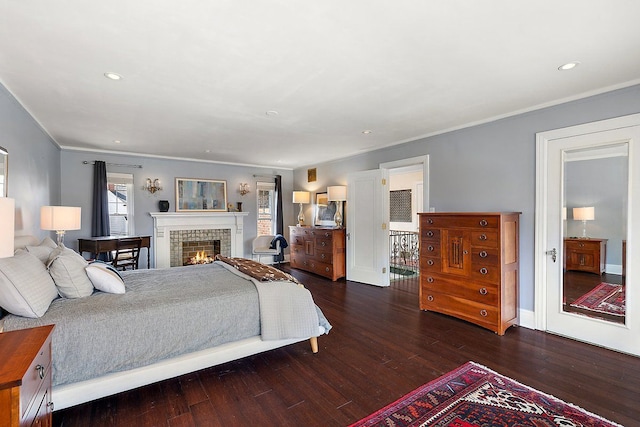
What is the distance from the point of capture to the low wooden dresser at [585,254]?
2943mm

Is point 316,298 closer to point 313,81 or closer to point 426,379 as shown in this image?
point 426,379

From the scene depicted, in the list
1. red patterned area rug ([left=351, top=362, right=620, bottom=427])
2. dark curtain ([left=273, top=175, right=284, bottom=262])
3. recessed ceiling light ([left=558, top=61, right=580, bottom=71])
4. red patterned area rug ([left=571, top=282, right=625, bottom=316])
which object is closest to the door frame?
red patterned area rug ([left=571, top=282, right=625, bottom=316])

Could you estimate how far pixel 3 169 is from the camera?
98.2 inches

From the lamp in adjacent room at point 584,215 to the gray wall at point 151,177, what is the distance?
5.65 metres

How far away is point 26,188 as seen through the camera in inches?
123

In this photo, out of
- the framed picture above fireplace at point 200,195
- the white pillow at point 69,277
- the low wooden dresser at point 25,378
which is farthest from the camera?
the framed picture above fireplace at point 200,195

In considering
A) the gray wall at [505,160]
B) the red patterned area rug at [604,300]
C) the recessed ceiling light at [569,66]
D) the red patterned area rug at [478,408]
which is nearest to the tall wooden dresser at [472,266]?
the gray wall at [505,160]

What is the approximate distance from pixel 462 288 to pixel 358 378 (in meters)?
1.79

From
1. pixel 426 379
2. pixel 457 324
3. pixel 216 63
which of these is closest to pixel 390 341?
pixel 426 379

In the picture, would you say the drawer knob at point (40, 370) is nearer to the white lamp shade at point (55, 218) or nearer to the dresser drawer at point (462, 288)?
the white lamp shade at point (55, 218)

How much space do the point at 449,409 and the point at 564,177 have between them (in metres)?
2.60

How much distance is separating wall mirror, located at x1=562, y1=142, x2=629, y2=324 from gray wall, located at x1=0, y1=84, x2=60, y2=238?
5.27 meters

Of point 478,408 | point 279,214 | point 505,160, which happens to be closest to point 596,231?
point 505,160

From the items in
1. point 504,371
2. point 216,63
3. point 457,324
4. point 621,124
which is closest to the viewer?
point 216,63
